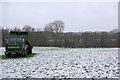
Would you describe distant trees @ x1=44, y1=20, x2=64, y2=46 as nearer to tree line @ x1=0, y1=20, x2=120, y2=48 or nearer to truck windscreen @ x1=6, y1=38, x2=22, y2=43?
tree line @ x1=0, y1=20, x2=120, y2=48

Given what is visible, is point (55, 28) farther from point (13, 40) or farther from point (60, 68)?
point (60, 68)

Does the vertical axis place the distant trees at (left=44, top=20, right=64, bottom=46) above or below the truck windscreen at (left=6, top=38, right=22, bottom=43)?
above

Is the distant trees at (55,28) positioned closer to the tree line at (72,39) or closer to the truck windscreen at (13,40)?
the tree line at (72,39)

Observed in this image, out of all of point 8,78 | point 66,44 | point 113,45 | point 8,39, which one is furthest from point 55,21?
point 8,78

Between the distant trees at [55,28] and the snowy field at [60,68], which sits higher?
the distant trees at [55,28]

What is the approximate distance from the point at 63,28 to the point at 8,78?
2295 inches

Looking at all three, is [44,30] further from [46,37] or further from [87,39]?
[87,39]

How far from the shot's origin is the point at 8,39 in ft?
54.0

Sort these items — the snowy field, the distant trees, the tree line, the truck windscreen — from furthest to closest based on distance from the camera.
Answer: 1. the distant trees
2. the tree line
3. the truck windscreen
4. the snowy field

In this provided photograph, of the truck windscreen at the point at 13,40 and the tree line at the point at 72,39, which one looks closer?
the truck windscreen at the point at 13,40

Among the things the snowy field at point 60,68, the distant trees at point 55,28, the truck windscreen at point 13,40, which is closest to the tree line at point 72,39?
the distant trees at point 55,28

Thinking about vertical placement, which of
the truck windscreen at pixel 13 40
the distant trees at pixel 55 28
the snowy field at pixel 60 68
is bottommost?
the snowy field at pixel 60 68

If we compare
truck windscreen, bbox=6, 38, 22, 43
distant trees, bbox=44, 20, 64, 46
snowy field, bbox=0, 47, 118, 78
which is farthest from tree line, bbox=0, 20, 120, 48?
snowy field, bbox=0, 47, 118, 78

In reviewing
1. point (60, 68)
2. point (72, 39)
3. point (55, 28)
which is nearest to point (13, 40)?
point (60, 68)
